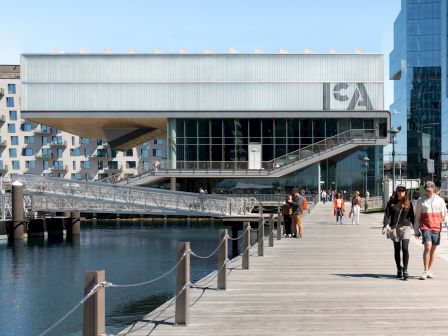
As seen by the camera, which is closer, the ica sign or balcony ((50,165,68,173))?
the ica sign

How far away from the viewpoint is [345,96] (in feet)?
261

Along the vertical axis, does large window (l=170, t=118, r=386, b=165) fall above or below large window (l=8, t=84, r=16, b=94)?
below

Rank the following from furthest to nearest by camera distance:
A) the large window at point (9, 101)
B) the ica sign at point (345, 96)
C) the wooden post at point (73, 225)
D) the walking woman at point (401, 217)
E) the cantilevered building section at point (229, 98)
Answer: the large window at point (9, 101)
the cantilevered building section at point (229, 98)
the ica sign at point (345, 96)
the wooden post at point (73, 225)
the walking woman at point (401, 217)

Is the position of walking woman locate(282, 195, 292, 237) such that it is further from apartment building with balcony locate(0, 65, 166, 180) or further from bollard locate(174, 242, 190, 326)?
apartment building with balcony locate(0, 65, 166, 180)

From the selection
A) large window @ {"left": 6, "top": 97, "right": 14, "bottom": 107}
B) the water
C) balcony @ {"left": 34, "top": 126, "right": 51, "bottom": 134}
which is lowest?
the water

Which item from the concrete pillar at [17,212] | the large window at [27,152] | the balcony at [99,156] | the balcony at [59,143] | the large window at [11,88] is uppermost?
the large window at [11,88]

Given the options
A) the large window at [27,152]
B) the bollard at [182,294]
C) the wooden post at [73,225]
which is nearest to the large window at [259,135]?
the wooden post at [73,225]

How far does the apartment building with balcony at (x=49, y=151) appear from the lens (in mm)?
131250

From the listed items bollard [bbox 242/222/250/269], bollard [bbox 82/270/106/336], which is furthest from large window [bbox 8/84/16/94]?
bollard [bbox 82/270/106/336]

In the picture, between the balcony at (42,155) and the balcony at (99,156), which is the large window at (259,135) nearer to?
the balcony at (99,156)

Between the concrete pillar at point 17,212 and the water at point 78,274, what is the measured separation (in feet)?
3.49

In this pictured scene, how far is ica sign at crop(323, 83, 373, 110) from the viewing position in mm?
79438

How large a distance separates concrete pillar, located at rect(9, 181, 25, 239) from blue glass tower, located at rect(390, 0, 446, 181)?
340 feet

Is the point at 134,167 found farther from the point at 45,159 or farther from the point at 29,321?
the point at 29,321
